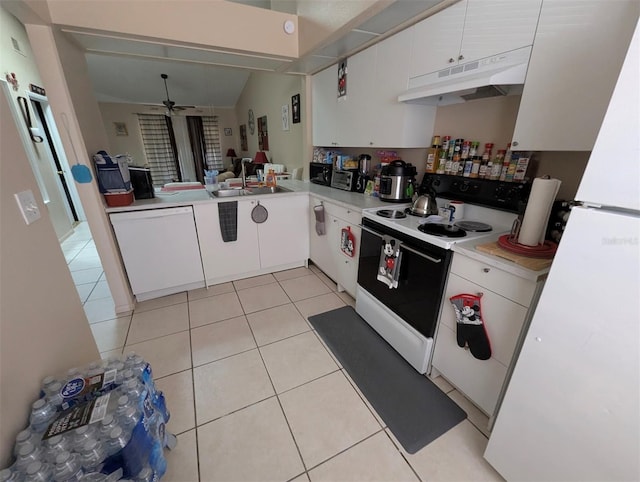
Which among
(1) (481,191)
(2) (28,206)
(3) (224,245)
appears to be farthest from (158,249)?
(1) (481,191)

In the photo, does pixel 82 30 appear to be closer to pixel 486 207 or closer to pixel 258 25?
pixel 258 25

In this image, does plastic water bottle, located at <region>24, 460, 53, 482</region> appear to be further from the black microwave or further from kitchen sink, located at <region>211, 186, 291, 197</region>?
the black microwave

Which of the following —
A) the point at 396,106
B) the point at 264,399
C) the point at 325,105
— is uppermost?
the point at 325,105

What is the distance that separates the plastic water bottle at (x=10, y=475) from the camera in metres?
0.75

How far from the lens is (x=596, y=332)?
0.77 metres

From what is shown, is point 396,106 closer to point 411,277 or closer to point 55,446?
point 411,277

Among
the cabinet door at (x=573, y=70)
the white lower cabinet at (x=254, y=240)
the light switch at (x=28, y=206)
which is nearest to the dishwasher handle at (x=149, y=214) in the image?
the white lower cabinet at (x=254, y=240)

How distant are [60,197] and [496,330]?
227 inches

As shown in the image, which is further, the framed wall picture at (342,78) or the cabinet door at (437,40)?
the framed wall picture at (342,78)

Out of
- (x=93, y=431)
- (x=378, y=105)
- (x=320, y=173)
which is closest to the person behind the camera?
(x=93, y=431)

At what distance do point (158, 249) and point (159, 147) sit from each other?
6.54 m

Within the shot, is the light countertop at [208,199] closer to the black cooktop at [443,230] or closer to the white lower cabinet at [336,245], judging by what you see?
the white lower cabinet at [336,245]

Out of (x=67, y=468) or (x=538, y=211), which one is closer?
(x=67, y=468)

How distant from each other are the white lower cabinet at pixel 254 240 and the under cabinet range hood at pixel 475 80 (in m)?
1.44
